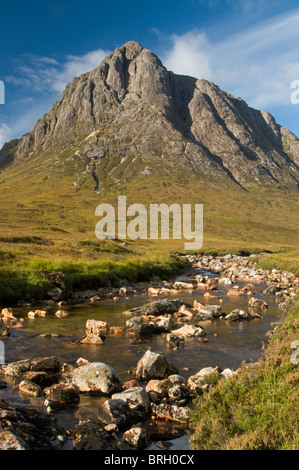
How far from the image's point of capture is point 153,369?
10.7 metres

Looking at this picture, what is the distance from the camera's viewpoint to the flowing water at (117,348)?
9.10 m

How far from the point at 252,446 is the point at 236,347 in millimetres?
9165

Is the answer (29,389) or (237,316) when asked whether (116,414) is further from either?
(237,316)

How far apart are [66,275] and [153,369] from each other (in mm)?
17665

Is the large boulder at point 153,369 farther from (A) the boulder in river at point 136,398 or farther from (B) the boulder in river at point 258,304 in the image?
(B) the boulder in river at point 258,304

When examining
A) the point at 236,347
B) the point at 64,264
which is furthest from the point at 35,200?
the point at 236,347

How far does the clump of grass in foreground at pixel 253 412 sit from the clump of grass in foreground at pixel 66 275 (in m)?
17.5

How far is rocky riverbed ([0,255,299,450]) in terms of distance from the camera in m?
7.24

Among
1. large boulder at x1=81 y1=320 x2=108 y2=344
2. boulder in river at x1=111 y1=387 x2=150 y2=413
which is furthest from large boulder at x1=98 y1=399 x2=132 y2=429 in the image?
large boulder at x1=81 y1=320 x2=108 y2=344

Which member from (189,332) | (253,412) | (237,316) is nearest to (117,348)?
(189,332)

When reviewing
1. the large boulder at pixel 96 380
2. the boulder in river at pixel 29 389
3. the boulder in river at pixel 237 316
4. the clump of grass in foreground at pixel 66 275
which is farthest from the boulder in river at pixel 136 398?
the clump of grass in foreground at pixel 66 275

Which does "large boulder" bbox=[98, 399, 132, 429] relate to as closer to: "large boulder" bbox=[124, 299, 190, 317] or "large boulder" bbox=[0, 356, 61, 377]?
"large boulder" bbox=[0, 356, 61, 377]

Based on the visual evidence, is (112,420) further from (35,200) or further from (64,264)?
(35,200)

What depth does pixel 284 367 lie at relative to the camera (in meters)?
8.41
